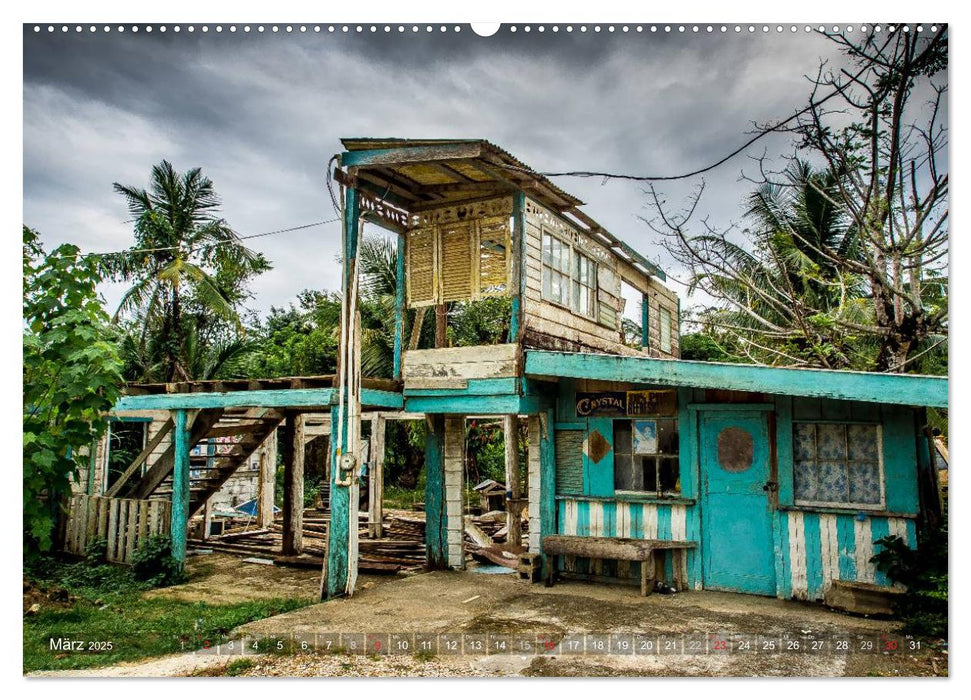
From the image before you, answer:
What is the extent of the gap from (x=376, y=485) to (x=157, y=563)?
190 inches

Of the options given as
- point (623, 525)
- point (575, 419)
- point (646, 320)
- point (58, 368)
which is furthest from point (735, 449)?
point (58, 368)

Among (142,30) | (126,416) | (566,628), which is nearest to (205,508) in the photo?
(126,416)

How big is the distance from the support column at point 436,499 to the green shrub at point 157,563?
340cm

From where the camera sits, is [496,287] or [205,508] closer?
[496,287]

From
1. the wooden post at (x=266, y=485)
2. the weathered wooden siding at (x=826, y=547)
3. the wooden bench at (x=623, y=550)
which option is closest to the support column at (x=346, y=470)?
the wooden bench at (x=623, y=550)

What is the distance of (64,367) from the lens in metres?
5.57

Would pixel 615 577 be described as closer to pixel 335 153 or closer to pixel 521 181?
pixel 521 181

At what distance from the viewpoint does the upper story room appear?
846 cm

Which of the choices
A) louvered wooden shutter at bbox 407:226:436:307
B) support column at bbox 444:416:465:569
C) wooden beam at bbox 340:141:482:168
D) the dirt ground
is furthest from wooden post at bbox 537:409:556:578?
wooden beam at bbox 340:141:482:168

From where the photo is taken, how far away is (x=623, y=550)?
27.1ft

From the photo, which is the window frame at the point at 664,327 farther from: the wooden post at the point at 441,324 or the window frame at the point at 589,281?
the wooden post at the point at 441,324

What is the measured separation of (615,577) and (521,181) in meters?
4.99

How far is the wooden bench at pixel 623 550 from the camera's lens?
27.0 ft

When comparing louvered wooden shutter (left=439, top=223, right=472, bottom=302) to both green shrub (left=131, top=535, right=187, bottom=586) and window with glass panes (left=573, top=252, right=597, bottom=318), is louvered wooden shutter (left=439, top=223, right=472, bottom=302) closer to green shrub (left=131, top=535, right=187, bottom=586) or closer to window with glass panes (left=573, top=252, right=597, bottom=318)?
window with glass panes (left=573, top=252, right=597, bottom=318)
